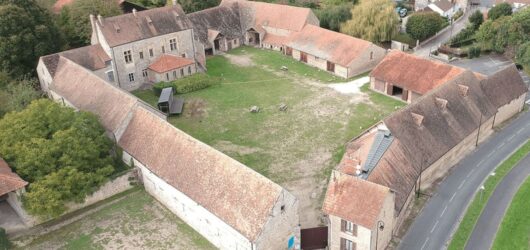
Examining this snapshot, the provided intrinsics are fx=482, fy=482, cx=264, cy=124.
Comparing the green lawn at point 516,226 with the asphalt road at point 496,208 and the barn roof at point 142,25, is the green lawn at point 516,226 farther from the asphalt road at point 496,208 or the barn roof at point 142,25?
the barn roof at point 142,25

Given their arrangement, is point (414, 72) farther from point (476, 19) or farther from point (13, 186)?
point (13, 186)

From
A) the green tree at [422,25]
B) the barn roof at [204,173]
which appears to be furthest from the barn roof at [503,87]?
the barn roof at [204,173]

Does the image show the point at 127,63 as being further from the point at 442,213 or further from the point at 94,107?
the point at 442,213

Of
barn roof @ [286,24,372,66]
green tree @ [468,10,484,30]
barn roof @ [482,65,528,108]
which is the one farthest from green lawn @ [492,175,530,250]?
green tree @ [468,10,484,30]

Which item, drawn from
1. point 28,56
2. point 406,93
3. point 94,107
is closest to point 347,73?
point 406,93

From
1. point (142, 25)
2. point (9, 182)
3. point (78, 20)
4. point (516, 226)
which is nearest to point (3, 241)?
point (9, 182)

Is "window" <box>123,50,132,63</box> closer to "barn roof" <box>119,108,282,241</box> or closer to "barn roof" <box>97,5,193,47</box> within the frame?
"barn roof" <box>97,5,193,47</box>
